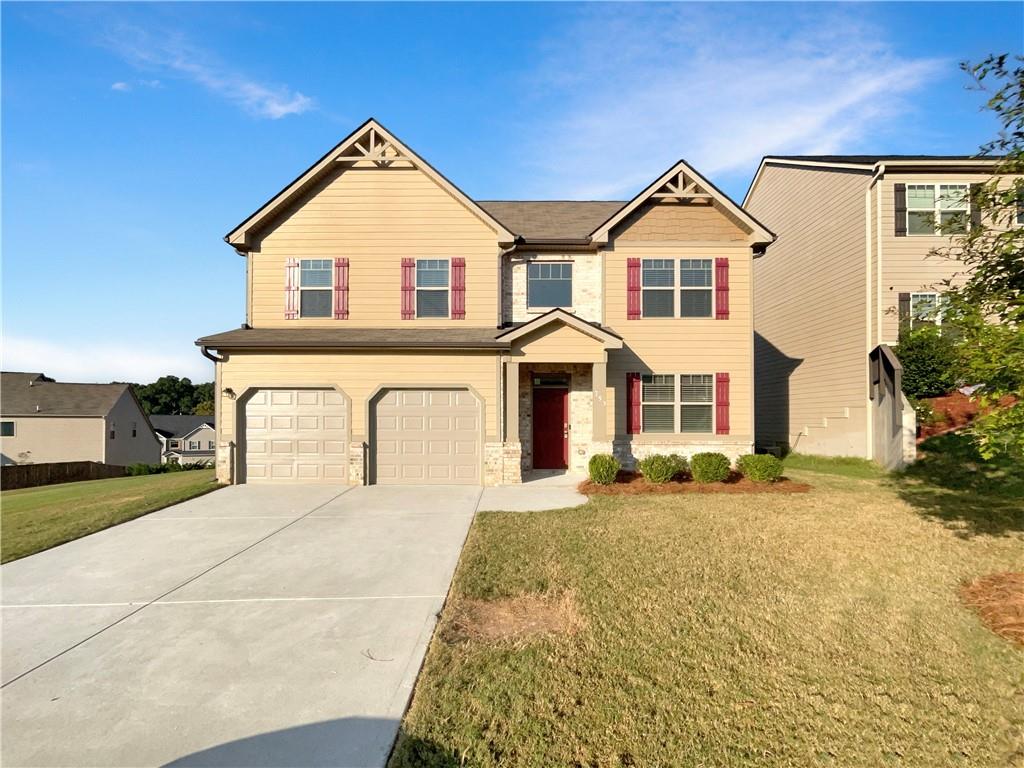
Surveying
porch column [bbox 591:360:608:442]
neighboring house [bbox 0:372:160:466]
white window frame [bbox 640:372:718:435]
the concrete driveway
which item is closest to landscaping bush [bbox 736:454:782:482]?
white window frame [bbox 640:372:718:435]

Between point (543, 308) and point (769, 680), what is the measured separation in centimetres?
1078

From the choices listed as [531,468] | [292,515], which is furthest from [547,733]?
[531,468]

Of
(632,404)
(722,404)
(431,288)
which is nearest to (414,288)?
(431,288)

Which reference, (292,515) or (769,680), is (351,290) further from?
(769,680)

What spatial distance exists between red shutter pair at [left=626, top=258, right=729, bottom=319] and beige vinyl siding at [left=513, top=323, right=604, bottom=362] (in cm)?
189

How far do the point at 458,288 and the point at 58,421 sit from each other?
3876 cm

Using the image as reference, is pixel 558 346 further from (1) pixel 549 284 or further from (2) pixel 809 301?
(2) pixel 809 301

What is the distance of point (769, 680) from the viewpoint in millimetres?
3820

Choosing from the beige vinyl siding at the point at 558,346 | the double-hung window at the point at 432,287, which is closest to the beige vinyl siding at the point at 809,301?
the beige vinyl siding at the point at 558,346

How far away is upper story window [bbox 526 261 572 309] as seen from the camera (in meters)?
13.7

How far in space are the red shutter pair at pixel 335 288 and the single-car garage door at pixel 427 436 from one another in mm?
2717

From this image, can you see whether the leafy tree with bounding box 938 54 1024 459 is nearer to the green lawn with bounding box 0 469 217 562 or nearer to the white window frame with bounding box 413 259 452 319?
the white window frame with bounding box 413 259 452 319

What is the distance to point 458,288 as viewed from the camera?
43.1ft

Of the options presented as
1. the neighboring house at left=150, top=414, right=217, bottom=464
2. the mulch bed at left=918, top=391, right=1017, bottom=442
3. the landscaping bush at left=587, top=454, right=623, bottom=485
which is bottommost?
the neighboring house at left=150, top=414, right=217, bottom=464
